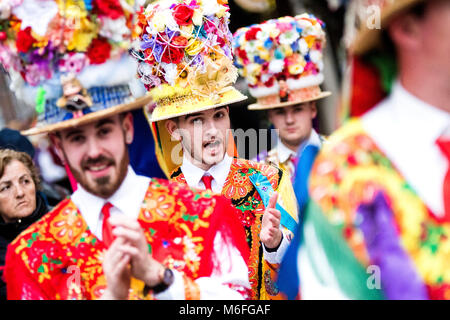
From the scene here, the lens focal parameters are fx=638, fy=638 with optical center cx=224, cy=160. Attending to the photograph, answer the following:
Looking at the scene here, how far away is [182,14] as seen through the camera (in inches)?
128

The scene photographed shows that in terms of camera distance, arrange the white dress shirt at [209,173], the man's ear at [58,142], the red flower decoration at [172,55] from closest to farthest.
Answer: the man's ear at [58,142] → the red flower decoration at [172,55] → the white dress shirt at [209,173]

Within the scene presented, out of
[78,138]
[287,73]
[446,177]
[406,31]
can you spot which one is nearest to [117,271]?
[78,138]

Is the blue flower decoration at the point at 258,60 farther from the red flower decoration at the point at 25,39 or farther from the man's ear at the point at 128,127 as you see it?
the red flower decoration at the point at 25,39

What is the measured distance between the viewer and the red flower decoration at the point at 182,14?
10.6 ft

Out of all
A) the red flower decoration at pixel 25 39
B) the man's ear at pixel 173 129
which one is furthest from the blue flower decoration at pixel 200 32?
the red flower decoration at pixel 25 39

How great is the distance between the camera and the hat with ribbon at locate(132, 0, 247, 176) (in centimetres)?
325

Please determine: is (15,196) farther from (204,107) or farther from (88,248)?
(88,248)

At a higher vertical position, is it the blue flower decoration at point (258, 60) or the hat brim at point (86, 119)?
the blue flower decoration at point (258, 60)

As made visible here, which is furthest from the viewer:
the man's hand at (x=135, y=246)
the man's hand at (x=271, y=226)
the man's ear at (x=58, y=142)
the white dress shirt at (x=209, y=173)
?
the white dress shirt at (x=209, y=173)

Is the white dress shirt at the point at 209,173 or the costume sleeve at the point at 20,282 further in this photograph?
the white dress shirt at the point at 209,173

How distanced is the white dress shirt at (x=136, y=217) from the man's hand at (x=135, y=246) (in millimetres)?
141

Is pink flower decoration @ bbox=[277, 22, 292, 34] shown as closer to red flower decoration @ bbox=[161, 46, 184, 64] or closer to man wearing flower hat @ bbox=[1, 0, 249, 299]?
red flower decoration @ bbox=[161, 46, 184, 64]

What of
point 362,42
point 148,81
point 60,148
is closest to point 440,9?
point 362,42
